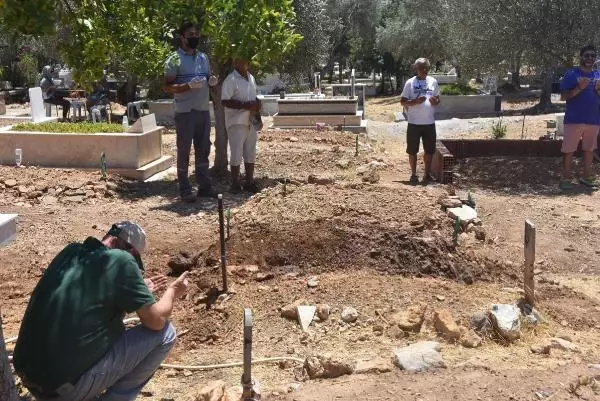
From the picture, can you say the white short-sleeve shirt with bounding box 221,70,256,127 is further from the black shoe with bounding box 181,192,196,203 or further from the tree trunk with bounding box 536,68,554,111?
the tree trunk with bounding box 536,68,554,111

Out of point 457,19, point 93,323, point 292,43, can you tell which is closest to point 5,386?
point 93,323

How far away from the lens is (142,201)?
28.5 feet

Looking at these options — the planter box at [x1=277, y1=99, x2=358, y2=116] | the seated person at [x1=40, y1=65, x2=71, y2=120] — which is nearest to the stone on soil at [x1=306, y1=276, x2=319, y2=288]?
the planter box at [x1=277, y1=99, x2=358, y2=116]

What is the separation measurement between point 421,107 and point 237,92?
7.90 feet

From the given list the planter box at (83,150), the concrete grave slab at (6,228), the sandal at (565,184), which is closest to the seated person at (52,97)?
the planter box at (83,150)

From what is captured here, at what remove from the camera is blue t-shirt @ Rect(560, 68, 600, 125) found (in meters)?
9.19

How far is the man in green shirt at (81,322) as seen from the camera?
10.3 feet

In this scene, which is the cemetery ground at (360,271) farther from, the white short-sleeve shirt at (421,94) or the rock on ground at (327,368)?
the white short-sleeve shirt at (421,94)

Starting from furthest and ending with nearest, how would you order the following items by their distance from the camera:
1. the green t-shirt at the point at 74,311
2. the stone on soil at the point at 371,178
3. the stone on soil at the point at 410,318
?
the stone on soil at the point at 371,178, the stone on soil at the point at 410,318, the green t-shirt at the point at 74,311

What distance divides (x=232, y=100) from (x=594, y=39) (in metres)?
12.3

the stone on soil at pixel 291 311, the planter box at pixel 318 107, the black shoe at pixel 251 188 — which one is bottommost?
the stone on soil at pixel 291 311

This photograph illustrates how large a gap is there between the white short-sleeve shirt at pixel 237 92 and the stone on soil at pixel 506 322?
15.4ft

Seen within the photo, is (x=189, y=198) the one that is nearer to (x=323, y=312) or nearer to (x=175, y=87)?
(x=175, y=87)

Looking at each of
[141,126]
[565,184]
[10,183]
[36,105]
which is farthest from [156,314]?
[36,105]
